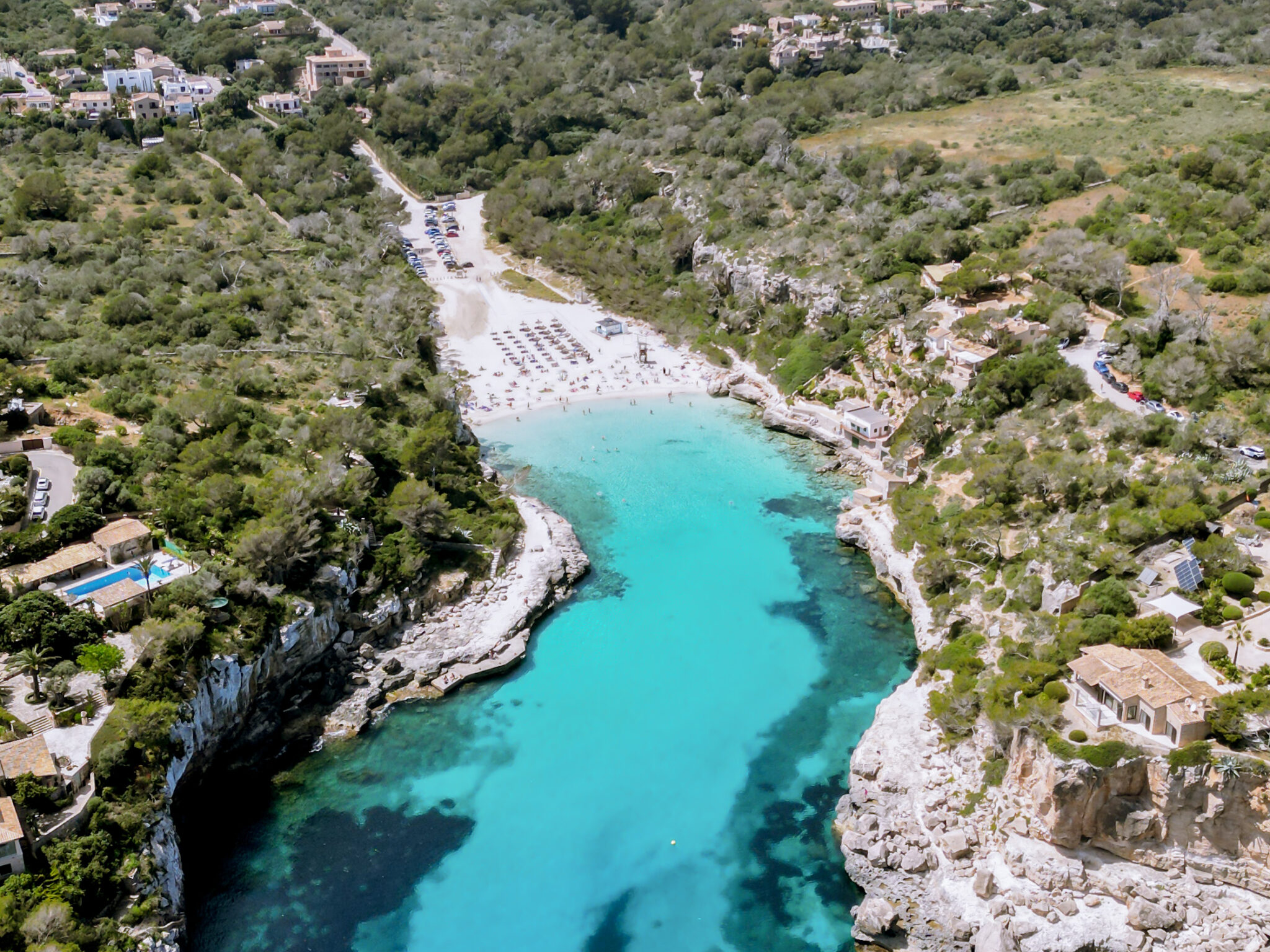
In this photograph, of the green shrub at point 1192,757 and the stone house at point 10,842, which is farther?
the green shrub at point 1192,757

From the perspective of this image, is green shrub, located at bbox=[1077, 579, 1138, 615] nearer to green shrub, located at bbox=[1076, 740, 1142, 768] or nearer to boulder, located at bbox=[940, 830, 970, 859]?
green shrub, located at bbox=[1076, 740, 1142, 768]

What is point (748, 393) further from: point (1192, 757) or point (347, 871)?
point (347, 871)

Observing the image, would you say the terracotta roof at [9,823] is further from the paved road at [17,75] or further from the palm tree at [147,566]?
the paved road at [17,75]

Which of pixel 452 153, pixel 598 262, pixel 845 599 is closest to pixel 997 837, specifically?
pixel 845 599

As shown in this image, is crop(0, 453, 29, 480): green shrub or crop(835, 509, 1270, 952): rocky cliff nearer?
crop(835, 509, 1270, 952): rocky cliff

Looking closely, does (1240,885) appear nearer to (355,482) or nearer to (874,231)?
(355,482)

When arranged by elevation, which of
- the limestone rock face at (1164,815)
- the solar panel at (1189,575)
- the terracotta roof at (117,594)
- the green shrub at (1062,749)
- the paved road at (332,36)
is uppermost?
the paved road at (332,36)

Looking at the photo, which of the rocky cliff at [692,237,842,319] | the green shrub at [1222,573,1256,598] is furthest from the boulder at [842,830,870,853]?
the rocky cliff at [692,237,842,319]

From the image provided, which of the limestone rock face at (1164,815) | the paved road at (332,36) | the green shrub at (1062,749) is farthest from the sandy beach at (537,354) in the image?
the paved road at (332,36)

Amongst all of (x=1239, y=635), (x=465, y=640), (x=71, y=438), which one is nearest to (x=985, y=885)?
(x=1239, y=635)
